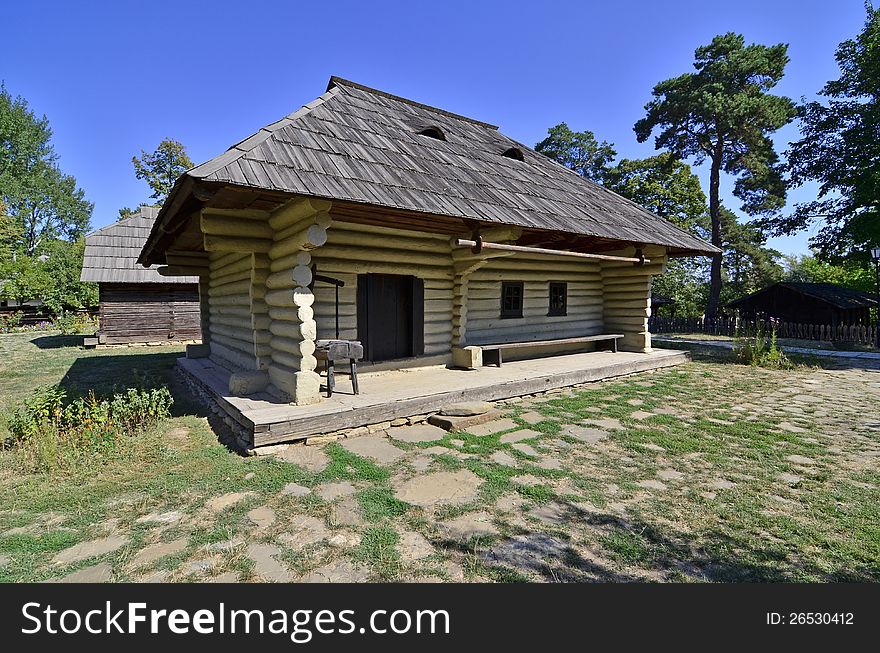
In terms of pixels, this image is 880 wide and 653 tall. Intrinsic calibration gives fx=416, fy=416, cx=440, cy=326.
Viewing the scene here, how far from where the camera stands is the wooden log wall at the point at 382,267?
21.3 feet

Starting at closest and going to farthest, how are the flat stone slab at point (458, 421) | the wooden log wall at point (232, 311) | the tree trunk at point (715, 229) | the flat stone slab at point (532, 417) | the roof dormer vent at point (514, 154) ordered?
the flat stone slab at point (458, 421), the flat stone slab at point (532, 417), the wooden log wall at point (232, 311), the roof dormer vent at point (514, 154), the tree trunk at point (715, 229)

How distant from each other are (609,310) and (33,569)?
11430mm

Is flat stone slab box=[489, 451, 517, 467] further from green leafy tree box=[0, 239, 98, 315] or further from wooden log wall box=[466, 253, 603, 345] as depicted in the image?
green leafy tree box=[0, 239, 98, 315]

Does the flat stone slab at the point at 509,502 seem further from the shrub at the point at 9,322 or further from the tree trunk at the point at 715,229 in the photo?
the shrub at the point at 9,322

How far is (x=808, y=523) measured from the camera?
2898 mm

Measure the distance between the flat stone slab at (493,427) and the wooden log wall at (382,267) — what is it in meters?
2.56

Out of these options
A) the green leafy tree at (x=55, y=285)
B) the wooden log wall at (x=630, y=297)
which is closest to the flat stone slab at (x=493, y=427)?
the wooden log wall at (x=630, y=297)

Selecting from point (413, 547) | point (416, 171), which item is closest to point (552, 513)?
point (413, 547)

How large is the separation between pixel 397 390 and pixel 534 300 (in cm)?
509

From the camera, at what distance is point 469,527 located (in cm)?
290

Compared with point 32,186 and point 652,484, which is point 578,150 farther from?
point 32,186
